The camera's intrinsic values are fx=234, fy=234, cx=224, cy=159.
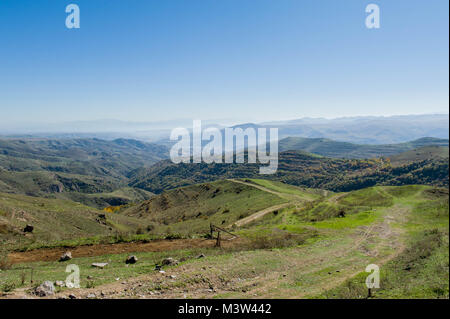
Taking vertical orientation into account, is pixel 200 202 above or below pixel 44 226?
below

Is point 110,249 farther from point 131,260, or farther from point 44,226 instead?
point 44,226

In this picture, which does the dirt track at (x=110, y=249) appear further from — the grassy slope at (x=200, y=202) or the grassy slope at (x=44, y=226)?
the grassy slope at (x=200, y=202)

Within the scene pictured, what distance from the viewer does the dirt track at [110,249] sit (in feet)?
65.0

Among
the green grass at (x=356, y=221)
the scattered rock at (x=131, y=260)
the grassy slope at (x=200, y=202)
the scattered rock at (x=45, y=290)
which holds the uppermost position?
the scattered rock at (x=45, y=290)

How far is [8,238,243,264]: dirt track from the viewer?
19.8 metres

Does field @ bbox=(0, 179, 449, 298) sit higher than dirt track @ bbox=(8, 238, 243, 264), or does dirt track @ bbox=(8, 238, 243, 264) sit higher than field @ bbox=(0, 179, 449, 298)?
field @ bbox=(0, 179, 449, 298)

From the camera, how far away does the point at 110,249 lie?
21.7m

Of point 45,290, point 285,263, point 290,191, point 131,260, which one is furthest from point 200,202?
point 45,290

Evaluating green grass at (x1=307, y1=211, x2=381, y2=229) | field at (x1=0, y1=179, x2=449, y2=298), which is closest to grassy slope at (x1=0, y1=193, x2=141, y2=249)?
field at (x1=0, y1=179, x2=449, y2=298)

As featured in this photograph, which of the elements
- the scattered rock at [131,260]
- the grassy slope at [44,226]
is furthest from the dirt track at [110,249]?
the scattered rock at [131,260]

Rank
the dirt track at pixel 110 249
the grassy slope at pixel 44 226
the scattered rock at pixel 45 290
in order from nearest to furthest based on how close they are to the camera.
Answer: the scattered rock at pixel 45 290
the dirt track at pixel 110 249
the grassy slope at pixel 44 226

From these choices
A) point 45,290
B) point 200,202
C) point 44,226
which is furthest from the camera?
point 200,202

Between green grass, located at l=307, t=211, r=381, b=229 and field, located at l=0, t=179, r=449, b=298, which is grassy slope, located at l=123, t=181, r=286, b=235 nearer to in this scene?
green grass, located at l=307, t=211, r=381, b=229
